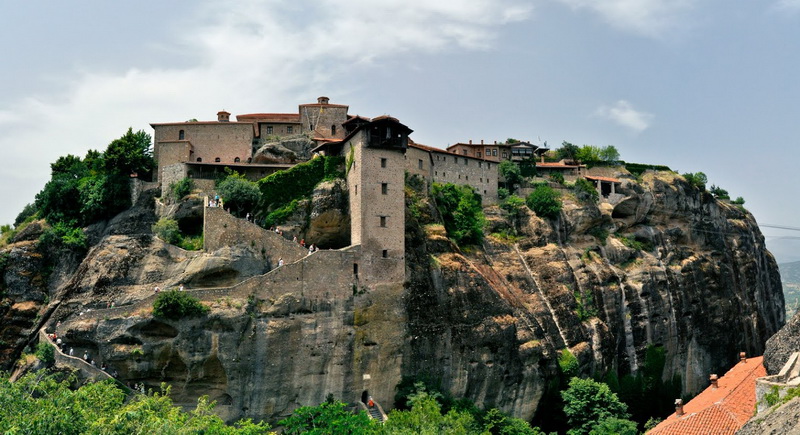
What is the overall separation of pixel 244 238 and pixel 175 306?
6335 millimetres

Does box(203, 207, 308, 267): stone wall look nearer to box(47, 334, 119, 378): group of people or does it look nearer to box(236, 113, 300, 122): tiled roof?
box(47, 334, 119, 378): group of people

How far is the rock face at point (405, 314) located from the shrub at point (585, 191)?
117 centimetres

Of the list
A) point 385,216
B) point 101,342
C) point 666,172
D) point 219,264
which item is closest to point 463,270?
point 385,216

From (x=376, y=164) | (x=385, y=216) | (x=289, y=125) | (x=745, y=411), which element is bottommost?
(x=745, y=411)

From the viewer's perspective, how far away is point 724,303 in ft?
238

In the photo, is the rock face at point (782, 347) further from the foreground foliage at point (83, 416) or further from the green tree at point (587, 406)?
the foreground foliage at point (83, 416)

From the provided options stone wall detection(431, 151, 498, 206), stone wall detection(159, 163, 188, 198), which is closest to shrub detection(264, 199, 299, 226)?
stone wall detection(159, 163, 188, 198)

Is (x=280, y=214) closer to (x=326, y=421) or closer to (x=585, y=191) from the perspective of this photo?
(x=326, y=421)

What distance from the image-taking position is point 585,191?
6656 centimetres

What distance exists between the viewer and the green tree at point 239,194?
4756 centimetres

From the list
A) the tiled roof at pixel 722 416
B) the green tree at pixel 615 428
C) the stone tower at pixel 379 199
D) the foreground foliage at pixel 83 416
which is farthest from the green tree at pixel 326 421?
the green tree at pixel 615 428

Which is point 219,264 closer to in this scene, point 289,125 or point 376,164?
point 376,164

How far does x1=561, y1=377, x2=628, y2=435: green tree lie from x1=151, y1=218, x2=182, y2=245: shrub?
93.1 feet

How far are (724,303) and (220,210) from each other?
5219 centimetres
